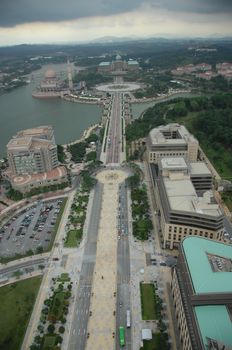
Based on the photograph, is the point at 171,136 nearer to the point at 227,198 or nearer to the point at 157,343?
the point at 227,198

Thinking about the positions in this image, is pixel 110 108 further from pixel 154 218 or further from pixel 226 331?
pixel 226 331

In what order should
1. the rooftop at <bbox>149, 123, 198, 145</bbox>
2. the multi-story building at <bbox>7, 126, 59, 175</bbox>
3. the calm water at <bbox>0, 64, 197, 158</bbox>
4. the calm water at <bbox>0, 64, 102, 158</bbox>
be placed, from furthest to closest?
the calm water at <bbox>0, 64, 197, 158</bbox> → the calm water at <bbox>0, 64, 102, 158</bbox> → the rooftop at <bbox>149, 123, 198, 145</bbox> → the multi-story building at <bbox>7, 126, 59, 175</bbox>

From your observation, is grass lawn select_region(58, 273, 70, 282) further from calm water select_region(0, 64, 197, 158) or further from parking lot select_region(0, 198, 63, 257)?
calm water select_region(0, 64, 197, 158)

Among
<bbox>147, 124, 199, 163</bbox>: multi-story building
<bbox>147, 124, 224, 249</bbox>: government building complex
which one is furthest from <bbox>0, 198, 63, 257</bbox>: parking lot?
<bbox>147, 124, 199, 163</bbox>: multi-story building

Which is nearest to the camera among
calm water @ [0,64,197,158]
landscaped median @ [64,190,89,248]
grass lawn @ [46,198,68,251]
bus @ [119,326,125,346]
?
bus @ [119,326,125,346]

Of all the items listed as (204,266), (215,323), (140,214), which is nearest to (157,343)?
(215,323)

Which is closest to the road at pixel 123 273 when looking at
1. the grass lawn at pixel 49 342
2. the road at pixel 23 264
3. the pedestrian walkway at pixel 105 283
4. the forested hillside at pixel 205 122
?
the pedestrian walkway at pixel 105 283

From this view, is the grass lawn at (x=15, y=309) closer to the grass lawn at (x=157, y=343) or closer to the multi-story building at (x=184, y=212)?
the grass lawn at (x=157, y=343)
